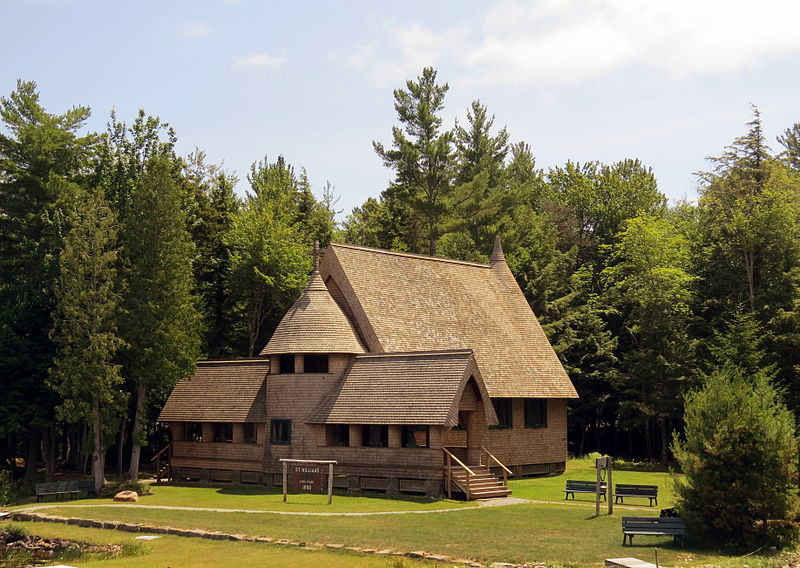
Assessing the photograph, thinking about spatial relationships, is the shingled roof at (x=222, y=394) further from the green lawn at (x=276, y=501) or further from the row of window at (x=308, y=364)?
the green lawn at (x=276, y=501)

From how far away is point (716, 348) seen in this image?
49.5 m

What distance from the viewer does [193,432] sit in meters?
49.6

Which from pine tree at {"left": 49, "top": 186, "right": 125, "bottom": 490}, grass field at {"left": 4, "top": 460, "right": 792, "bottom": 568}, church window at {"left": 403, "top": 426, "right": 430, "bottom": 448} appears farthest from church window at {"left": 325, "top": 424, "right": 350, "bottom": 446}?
pine tree at {"left": 49, "top": 186, "right": 125, "bottom": 490}

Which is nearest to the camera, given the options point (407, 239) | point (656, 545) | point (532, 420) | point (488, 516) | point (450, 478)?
point (656, 545)

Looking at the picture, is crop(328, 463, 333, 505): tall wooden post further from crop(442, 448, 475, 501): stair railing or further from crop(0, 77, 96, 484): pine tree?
crop(0, 77, 96, 484): pine tree

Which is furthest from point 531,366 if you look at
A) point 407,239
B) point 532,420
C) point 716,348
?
point 407,239

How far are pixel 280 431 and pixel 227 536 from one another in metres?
15.2

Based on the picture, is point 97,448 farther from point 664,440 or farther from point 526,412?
point 664,440

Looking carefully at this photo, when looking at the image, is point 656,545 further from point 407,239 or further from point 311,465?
point 407,239

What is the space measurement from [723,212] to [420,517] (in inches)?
1320

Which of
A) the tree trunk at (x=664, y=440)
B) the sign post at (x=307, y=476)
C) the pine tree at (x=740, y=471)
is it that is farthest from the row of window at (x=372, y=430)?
the pine tree at (x=740, y=471)

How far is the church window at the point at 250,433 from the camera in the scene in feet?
144

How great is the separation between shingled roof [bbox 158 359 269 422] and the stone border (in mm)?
12348

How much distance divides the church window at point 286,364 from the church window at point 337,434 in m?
3.29
